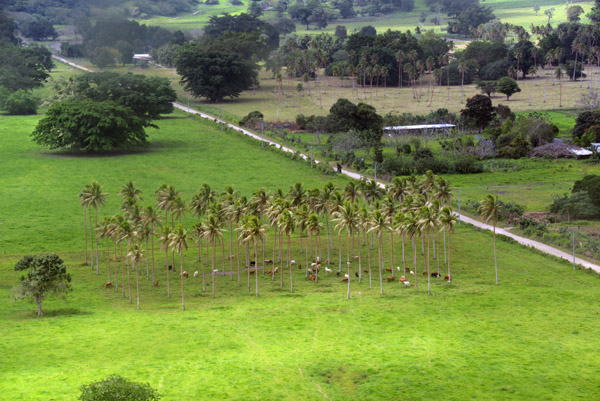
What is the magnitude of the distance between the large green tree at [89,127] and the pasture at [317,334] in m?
55.5

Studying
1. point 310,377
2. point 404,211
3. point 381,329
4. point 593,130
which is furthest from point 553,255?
point 593,130

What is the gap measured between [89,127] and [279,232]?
304ft

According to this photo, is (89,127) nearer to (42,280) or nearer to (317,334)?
(42,280)

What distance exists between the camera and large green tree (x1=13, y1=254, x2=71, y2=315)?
84.5m

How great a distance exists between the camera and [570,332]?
7975 cm

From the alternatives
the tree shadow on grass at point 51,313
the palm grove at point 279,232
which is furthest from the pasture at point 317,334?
the palm grove at point 279,232

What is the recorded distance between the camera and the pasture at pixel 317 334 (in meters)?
66.2

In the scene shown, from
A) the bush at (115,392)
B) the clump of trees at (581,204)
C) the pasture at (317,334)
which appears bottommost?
the pasture at (317,334)

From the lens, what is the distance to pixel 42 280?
84938 mm

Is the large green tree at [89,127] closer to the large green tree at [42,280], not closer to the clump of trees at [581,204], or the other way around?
the large green tree at [42,280]

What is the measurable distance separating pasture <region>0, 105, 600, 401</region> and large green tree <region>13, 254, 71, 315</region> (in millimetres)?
2147

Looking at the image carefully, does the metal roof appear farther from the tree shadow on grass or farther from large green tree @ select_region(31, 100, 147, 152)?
the tree shadow on grass

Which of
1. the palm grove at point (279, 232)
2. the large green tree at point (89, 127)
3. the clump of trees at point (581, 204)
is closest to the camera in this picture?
the palm grove at point (279, 232)

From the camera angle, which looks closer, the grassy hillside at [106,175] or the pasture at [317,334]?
the pasture at [317,334]
